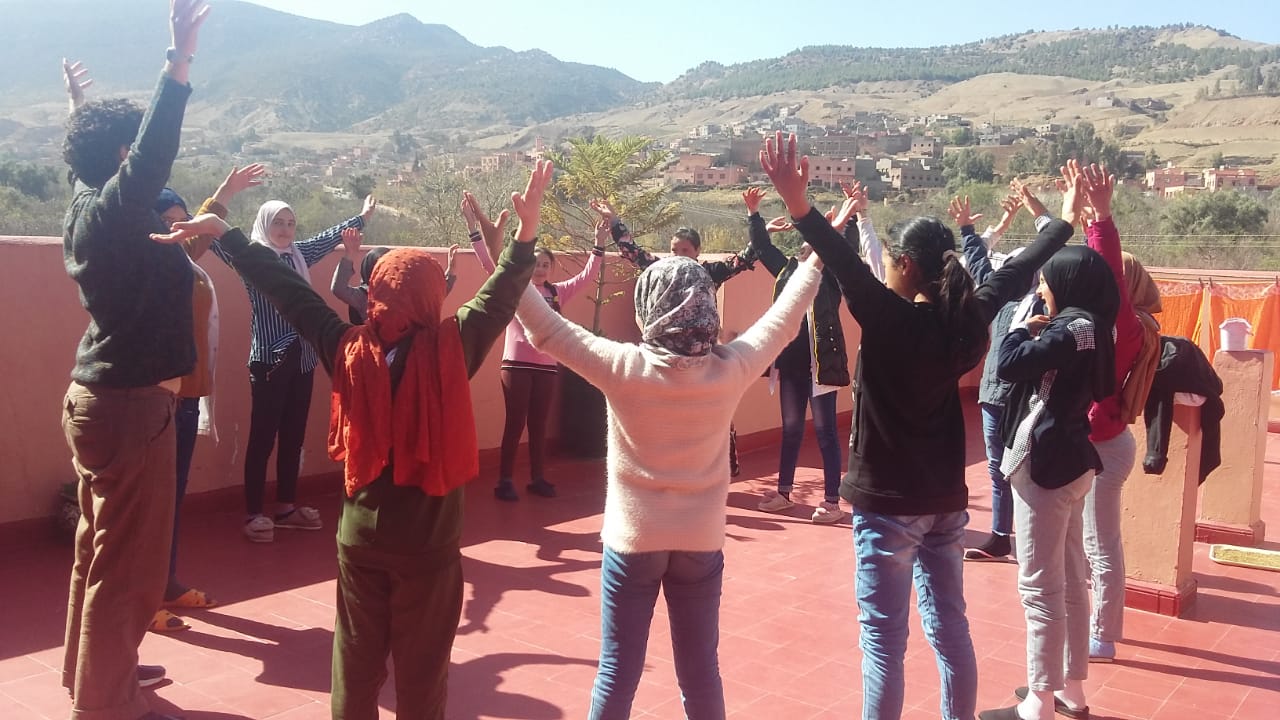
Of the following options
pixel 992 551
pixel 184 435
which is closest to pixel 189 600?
pixel 184 435

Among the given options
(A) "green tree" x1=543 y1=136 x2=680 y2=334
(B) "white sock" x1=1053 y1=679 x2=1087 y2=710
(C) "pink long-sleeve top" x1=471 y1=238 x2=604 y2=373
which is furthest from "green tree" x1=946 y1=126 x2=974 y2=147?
(B) "white sock" x1=1053 y1=679 x2=1087 y2=710

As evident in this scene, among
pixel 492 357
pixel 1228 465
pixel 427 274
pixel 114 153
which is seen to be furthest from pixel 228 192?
pixel 1228 465

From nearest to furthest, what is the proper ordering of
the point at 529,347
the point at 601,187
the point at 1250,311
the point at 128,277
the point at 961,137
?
1. the point at 128,277
2. the point at 529,347
3. the point at 601,187
4. the point at 1250,311
5. the point at 961,137

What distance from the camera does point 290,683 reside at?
3984mm

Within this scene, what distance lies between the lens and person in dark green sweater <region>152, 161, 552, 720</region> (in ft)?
8.91

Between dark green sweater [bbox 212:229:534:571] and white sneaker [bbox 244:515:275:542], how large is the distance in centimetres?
328

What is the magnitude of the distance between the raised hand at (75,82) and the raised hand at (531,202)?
1.94 metres

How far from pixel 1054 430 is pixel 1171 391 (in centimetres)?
186

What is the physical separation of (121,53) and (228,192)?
128 meters

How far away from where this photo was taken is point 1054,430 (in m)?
3.63

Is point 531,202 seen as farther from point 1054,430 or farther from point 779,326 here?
point 1054,430

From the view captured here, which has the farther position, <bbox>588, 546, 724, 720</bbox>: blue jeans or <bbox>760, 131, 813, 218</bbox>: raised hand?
<bbox>760, 131, 813, 218</bbox>: raised hand

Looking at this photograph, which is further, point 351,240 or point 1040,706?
point 351,240

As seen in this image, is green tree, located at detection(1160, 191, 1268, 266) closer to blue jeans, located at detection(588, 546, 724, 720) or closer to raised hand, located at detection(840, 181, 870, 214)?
raised hand, located at detection(840, 181, 870, 214)
